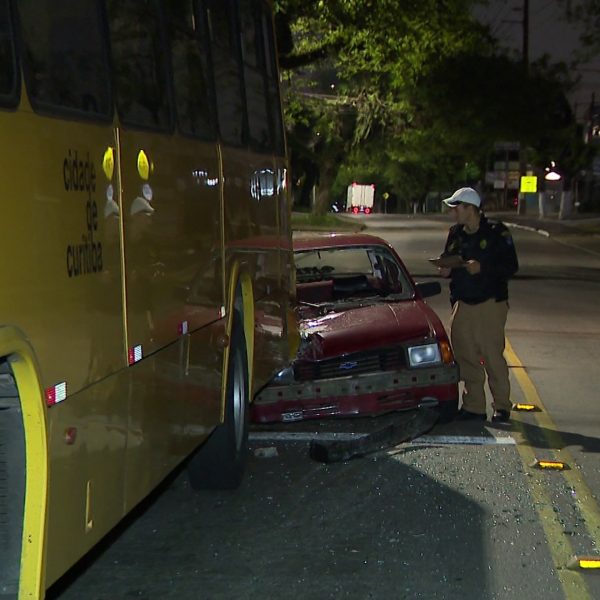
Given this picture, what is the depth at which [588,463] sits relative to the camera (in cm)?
795

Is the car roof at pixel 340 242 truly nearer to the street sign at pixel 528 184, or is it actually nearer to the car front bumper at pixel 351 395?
the car front bumper at pixel 351 395

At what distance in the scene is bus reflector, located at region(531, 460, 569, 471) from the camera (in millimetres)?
7781

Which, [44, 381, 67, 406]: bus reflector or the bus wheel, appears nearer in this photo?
[44, 381, 67, 406]: bus reflector

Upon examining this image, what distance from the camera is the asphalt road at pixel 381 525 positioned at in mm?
5512

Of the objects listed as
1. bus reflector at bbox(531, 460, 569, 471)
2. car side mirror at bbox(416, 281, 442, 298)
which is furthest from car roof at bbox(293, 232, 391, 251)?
bus reflector at bbox(531, 460, 569, 471)

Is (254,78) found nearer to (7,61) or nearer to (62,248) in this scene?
(62,248)

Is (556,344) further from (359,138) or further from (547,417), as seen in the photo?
(359,138)

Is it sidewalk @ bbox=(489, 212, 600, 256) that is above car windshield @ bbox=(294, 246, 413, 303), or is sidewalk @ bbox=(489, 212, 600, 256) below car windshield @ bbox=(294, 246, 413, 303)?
below

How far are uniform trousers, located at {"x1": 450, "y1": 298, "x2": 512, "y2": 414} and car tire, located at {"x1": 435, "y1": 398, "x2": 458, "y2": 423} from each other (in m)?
0.38

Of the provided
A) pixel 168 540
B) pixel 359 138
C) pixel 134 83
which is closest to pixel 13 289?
pixel 134 83

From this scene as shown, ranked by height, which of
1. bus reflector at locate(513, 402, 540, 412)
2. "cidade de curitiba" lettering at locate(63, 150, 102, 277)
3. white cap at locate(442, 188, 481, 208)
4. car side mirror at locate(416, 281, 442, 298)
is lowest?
bus reflector at locate(513, 402, 540, 412)

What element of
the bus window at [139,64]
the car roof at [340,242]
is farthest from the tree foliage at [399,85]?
the bus window at [139,64]

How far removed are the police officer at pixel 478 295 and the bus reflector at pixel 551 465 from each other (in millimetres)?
1352

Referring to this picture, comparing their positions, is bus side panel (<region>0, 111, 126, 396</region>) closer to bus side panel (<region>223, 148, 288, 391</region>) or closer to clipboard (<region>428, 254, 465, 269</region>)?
bus side panel (<region>223, 148, 288, 391</region>)
